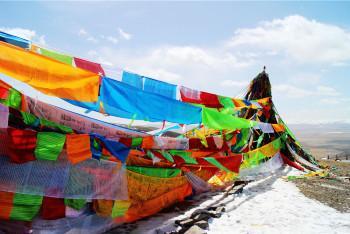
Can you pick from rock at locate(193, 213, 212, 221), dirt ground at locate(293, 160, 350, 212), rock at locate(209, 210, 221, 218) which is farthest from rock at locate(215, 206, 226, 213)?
dirt ground at locate(293, 160, 350, 212)

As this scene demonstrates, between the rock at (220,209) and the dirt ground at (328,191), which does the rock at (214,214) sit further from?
the dirt ground at (328,191)

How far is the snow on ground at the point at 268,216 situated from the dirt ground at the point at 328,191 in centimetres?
46

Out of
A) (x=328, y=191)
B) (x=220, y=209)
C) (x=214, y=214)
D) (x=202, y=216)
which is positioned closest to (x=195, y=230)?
(x=202, y=216)

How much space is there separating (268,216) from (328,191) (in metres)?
4.96

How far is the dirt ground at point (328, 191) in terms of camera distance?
10.3 m

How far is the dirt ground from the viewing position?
10347 millimetres

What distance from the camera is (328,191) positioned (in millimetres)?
12234

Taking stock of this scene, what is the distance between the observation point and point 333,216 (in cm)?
881

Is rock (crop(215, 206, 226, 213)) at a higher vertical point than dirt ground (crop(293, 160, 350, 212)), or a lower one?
lower

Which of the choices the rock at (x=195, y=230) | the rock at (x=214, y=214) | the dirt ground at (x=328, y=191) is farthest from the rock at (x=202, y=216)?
the dirt ground at (x=328, y=191)

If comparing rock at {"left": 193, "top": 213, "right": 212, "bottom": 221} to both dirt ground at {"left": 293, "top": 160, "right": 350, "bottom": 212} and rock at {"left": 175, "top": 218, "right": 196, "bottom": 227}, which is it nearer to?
rock at {"left": 175, "top": 218, "right": 196, "bottom": 227}

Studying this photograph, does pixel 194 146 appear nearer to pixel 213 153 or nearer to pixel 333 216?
pixel 213 153

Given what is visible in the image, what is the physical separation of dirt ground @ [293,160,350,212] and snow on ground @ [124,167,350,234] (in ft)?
1.50

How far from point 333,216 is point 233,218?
301 cm
